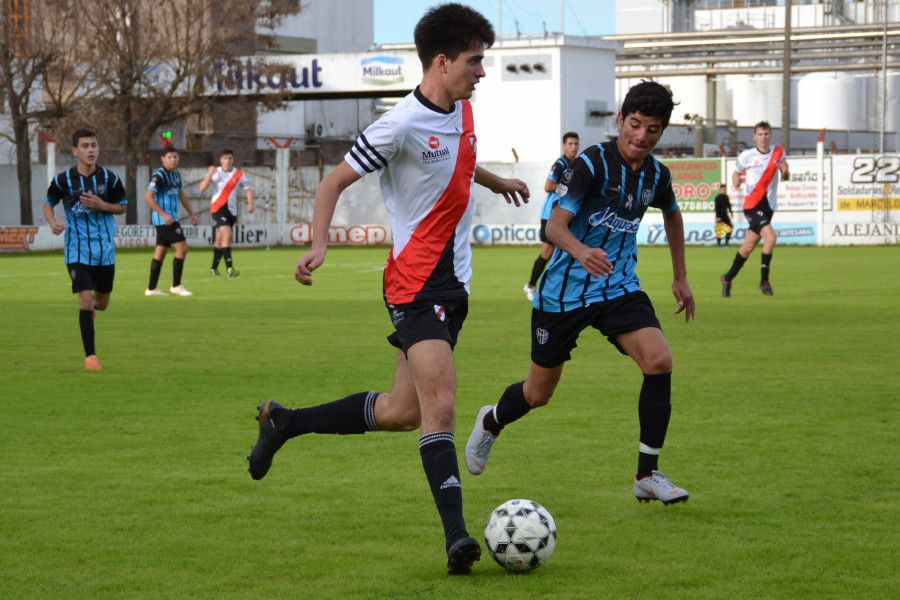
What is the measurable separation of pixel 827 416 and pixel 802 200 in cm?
3038

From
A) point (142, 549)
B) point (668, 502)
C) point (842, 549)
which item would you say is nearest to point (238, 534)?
point (142, 549)

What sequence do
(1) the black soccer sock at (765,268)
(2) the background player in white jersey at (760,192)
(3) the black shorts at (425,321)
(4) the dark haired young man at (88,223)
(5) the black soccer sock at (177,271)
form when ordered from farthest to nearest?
(5) the black soccer sock at (177,271), (1) the black soccer sock at (765,268), (2) the background player in white jersey at (760,192), (4) the dark haired young man at (88,223), (3) the black shorts at (425,321)

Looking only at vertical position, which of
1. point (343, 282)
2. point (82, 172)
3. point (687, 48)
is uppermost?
point (687, 48)

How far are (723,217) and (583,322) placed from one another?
105 ft

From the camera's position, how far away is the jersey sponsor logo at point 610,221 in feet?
22.0

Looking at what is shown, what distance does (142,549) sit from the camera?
18.5ft

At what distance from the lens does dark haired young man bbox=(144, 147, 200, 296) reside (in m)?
20.4

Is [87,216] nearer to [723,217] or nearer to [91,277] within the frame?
[91,277]

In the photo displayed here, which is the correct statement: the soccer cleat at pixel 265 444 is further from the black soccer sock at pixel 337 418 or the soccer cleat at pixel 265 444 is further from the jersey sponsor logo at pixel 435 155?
the jersey sponsor logo at pixel 435 155

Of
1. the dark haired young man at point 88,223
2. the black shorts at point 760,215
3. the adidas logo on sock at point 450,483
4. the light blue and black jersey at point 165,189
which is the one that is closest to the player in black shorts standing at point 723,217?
the black shorts at point 760,215

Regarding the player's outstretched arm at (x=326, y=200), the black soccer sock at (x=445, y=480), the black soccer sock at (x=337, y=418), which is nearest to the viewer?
the black soccer sock at (x=445, y=480)

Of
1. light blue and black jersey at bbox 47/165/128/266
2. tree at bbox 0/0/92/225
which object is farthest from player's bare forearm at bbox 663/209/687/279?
tree at bbox 0/0/92/225

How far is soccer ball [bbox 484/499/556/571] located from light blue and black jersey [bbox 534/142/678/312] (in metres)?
1.57

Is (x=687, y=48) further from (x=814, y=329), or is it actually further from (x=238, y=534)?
(x=238, y=534)
